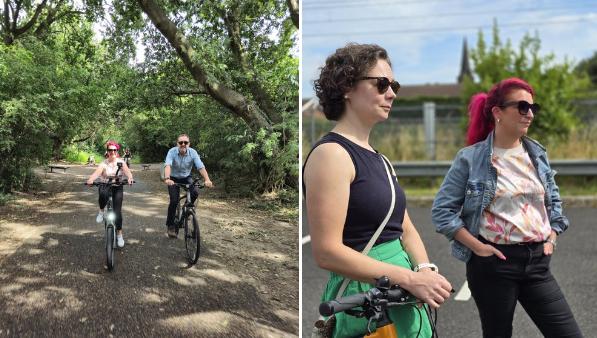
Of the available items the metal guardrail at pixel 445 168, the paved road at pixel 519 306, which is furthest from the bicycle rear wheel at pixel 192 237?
the metal guardrail at pixel 445 168

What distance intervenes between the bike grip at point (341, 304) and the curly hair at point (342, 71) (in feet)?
1.28

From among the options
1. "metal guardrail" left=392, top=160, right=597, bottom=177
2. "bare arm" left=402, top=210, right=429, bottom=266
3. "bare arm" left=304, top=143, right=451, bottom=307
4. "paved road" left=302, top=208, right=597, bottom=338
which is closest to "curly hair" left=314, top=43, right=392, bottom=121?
→ "bare arm" left=304, top=143, right=451, bottom=307

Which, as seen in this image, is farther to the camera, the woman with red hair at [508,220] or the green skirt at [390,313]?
the woman with red hair at [508,220]

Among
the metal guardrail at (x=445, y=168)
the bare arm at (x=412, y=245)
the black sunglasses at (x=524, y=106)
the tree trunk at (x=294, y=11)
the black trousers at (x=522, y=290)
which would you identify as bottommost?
the black trousers at (x=522, y=290)

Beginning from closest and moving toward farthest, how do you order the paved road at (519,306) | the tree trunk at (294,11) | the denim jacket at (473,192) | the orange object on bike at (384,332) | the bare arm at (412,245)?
the orange object on bike at (384,332) → the bare arm at (412,245) → the denim jacket at (473,192) → the tree trunk at (294,11) → the paved road at (519,306)

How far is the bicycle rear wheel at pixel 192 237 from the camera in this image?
185 cm

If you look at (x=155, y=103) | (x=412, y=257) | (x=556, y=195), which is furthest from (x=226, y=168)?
(x=556, y=195)

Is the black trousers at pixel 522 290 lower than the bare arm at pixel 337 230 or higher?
lower

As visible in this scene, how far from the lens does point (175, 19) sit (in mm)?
1928

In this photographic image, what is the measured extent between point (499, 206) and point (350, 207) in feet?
2.94

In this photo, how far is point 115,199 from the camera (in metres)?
1.83

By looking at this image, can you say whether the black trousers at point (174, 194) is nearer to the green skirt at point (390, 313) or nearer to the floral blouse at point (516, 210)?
the green skirt at point (390, 313)

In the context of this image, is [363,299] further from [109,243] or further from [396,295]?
[109,243]

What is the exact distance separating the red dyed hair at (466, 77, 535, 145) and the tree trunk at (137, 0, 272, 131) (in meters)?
0.76
